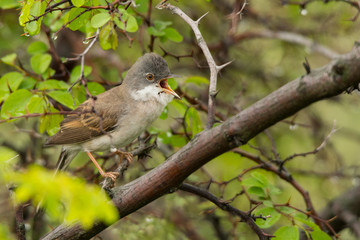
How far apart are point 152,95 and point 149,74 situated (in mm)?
234

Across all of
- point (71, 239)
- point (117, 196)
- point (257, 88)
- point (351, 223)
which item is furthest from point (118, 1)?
point (257, 88)

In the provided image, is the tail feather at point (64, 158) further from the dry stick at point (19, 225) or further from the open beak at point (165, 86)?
the dry stick at point (19, 225)

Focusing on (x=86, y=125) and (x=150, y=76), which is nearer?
(x=86, y=125)

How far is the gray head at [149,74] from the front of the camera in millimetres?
4457

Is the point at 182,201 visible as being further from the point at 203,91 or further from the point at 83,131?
the point at 203,91

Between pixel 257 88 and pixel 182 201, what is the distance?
3400 millimetres

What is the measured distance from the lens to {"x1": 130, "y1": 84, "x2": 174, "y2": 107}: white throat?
4309mm

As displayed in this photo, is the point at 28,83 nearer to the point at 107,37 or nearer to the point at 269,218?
the point at 107,37

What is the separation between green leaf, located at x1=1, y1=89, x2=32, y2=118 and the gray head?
3.56 ft

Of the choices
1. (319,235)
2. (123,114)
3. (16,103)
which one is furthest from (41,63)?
(319,235)

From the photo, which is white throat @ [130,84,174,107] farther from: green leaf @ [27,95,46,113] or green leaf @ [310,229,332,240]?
green leaf @ [310,229,332,240]

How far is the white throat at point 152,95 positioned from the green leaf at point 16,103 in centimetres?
108

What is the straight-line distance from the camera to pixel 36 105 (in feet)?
12.0

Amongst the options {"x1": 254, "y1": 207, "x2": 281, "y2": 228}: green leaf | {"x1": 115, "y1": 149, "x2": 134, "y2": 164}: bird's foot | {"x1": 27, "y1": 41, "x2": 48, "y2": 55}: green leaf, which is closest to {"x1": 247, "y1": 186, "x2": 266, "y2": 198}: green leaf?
{"x1": 254, "y1": 207, "x2": 281, "y2": 228}: green leaf
